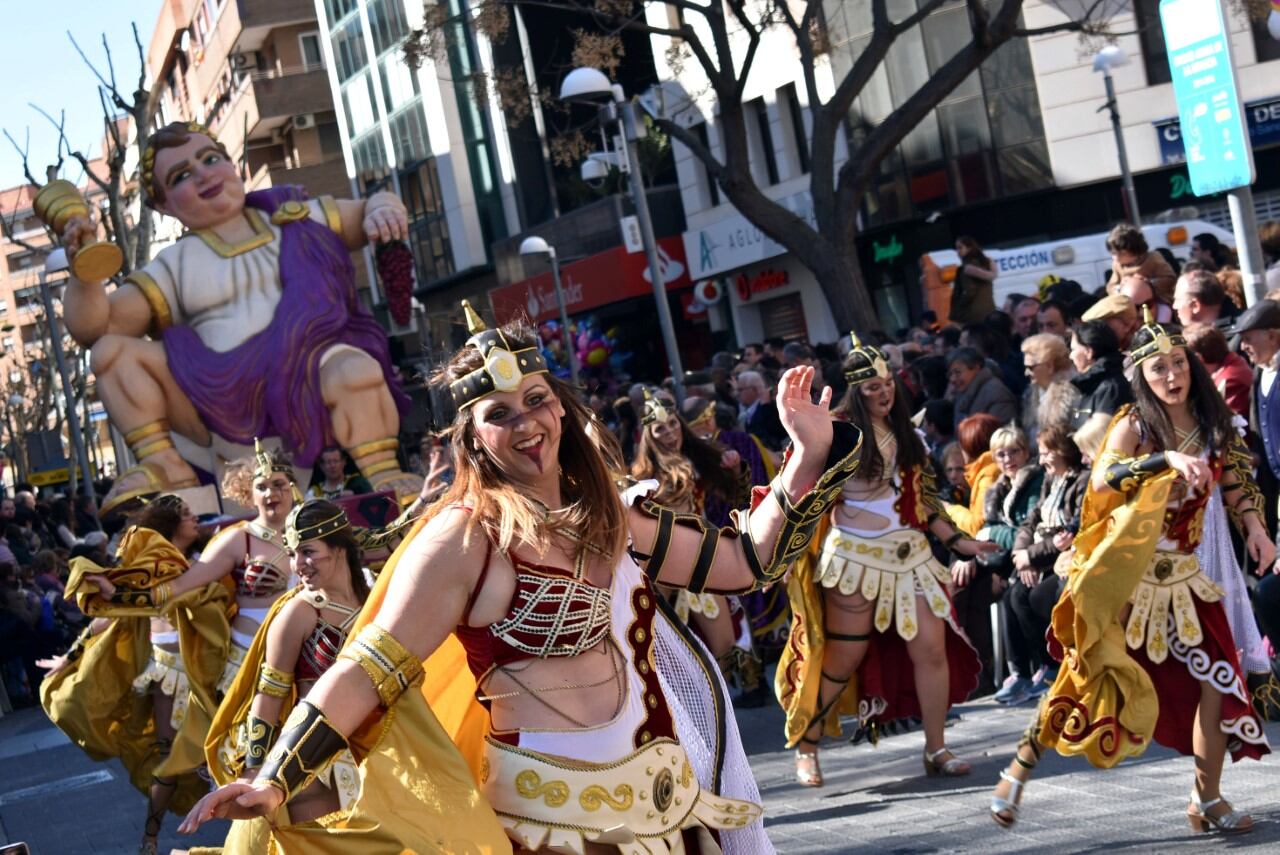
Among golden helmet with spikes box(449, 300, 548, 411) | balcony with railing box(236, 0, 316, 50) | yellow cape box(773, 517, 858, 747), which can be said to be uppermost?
balcony with railing box(236, 0, 316, 50)

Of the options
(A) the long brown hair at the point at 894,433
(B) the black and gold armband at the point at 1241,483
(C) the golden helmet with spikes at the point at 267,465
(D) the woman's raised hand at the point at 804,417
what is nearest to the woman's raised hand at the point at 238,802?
(D) the woman's raised hand at the point at 804,417

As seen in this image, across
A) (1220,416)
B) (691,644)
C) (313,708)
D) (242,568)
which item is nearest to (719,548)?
(691,644)

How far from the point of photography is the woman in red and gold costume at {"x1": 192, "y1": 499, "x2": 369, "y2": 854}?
605 centimetres

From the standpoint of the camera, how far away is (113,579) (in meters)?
8.36

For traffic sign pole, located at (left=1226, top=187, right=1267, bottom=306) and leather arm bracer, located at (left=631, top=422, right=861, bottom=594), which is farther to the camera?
traffic sign pole, located at (left=1226, top=187, right=1267, bottom=306)

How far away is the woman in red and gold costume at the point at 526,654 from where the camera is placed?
381cm

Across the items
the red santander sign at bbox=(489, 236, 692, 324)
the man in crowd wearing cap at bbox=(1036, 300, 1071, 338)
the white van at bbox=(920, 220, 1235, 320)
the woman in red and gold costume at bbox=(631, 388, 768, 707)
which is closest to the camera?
the woman in red and gold costume at bbox=(631, 388, 768, 707)

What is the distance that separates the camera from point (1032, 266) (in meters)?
19.3

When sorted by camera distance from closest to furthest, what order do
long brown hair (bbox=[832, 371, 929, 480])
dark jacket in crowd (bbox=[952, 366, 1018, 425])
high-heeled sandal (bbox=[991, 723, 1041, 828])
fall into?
high-heeled sandal (bbox=[991, 723, 1041, 828]) → long brown hair (bbox=[832, 371, 929, 480]) → dark jacket in crowd (bbox=[952, 366, 1018, 425])

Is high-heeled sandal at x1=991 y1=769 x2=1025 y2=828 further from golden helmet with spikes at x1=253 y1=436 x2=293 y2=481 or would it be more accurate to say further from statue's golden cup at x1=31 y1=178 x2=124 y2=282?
statue's golden cup at x1=31 y1=178 x2=124 y2=282

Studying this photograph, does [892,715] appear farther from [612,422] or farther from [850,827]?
[612,422]

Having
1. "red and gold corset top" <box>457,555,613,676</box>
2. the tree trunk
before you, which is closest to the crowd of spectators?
the tree trunk

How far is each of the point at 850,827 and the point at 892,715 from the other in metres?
1.35

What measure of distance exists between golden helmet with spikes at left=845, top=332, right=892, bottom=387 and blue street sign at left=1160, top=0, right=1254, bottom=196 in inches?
61.6
